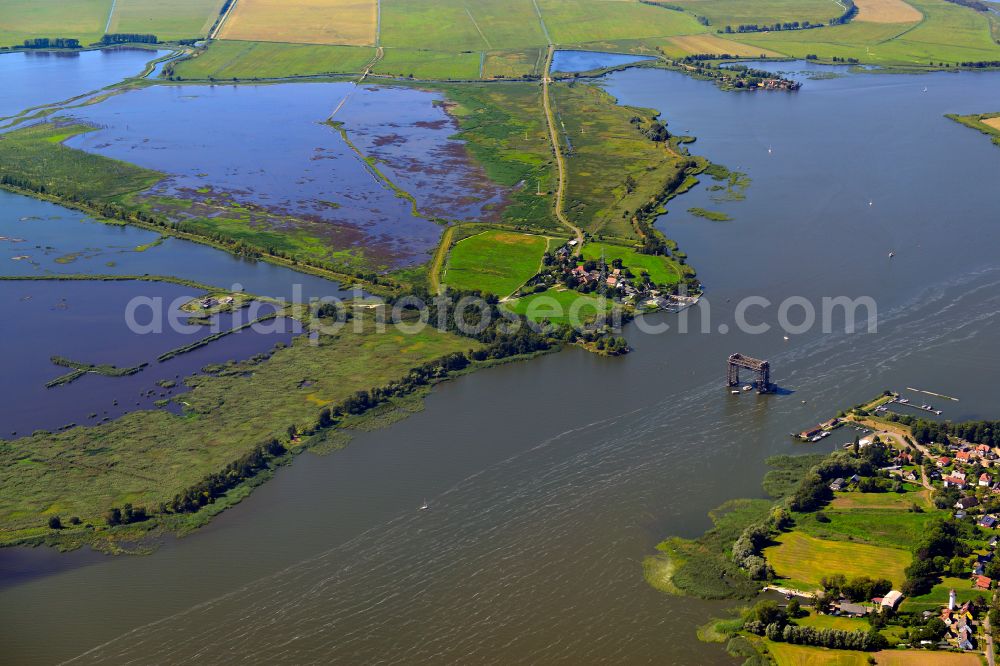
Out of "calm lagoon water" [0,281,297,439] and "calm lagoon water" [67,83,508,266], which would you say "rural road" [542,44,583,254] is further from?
"calm lagoon water" [0,281,297,439]

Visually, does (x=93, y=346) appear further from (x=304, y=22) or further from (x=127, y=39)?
(x=304, y=22)

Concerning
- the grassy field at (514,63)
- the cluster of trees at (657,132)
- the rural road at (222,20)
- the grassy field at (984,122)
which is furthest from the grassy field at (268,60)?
the grassy field at (984,122)

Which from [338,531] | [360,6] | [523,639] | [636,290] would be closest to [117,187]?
[636,290]

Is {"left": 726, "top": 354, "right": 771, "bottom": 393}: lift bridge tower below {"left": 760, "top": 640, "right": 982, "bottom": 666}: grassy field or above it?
above

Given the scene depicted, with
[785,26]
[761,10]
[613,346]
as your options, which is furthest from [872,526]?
[761,10]

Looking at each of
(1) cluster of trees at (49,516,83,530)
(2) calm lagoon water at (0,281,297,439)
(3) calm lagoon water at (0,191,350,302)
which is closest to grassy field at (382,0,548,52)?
(3) calm lagoon water at (0,191,350,302)

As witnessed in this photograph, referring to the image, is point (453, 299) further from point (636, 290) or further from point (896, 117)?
point (896, 117)
